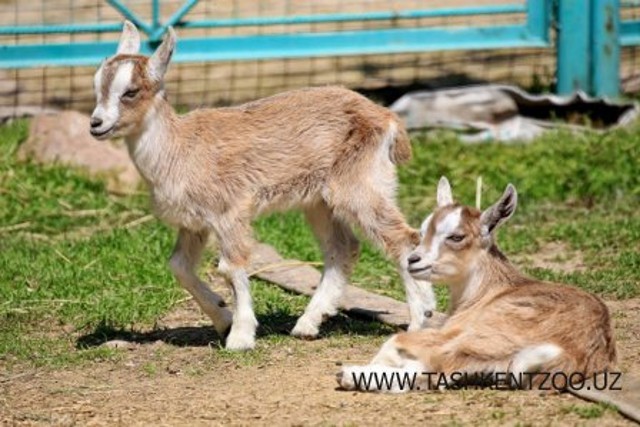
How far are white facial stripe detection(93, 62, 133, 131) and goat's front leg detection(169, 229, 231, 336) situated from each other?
0.74 meters

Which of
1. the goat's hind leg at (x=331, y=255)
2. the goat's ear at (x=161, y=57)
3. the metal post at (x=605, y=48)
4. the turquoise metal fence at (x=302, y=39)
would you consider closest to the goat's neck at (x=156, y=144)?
the goat's ear at (x=161, y=57)

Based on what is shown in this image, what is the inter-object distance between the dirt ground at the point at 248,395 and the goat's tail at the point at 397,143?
3.36 ft

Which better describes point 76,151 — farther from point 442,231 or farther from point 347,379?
point 347,379

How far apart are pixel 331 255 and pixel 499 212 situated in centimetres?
161

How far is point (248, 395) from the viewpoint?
263 inches

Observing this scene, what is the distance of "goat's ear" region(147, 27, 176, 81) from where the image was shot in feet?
25.8

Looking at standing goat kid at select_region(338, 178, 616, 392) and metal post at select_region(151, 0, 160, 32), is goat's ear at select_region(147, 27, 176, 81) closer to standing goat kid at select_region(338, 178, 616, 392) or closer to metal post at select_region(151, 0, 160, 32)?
standing goat kid at select_region(338, 178, 616, 392)

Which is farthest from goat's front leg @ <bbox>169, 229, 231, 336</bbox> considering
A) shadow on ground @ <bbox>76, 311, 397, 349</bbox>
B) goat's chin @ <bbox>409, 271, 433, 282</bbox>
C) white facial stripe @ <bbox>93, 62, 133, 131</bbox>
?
goat's chin @ <bbox>409, 271, 433, 282</bbox>

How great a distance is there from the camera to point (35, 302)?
8.84 m

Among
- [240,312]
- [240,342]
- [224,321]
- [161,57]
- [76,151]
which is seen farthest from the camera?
[76,151]

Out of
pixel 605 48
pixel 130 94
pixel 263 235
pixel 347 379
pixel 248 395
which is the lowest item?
pixel 263 235

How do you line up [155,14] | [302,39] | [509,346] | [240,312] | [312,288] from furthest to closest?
[302,39]
[155,14]
[312,288]
[240,312]
[509,346]

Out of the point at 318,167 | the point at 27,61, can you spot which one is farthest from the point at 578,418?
the point at 27,61

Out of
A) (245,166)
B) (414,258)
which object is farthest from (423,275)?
(245,166)
